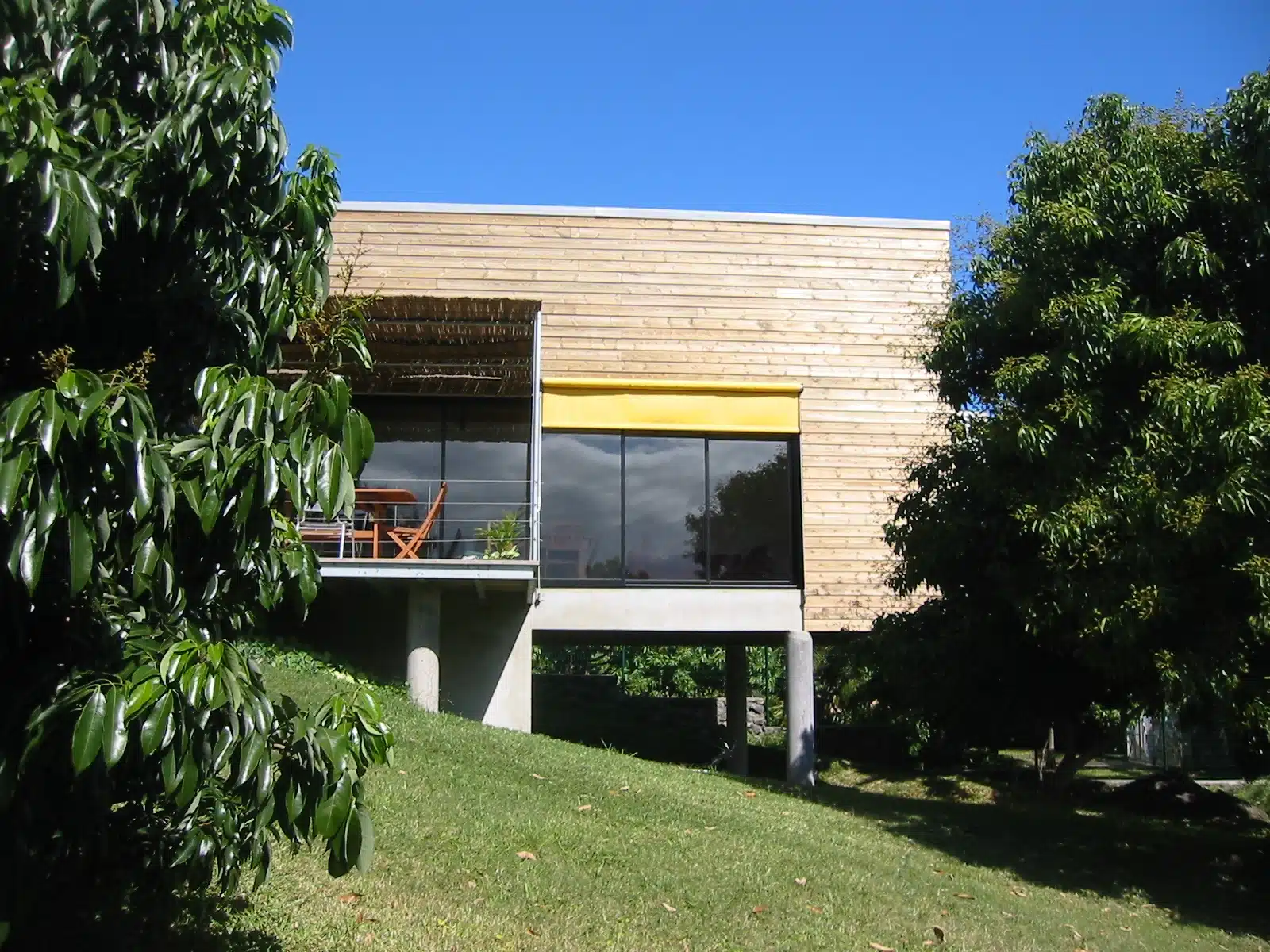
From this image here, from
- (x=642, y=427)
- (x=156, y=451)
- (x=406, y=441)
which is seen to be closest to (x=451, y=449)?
(x=406, y=441)

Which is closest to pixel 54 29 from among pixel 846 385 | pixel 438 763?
pixel 438 763

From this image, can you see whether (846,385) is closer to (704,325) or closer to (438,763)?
(704,325)

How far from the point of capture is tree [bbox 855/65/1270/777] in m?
9.45

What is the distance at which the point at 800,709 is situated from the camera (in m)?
16.5

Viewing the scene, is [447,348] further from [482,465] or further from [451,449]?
[482,465]

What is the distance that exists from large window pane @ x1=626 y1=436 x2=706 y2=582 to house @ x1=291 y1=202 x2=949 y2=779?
0.11ft

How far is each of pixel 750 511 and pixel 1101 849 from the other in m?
6.20

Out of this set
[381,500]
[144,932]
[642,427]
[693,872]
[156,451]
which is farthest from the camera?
[642,427]

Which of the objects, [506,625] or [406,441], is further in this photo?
[406,441]

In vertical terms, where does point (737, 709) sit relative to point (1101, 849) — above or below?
above

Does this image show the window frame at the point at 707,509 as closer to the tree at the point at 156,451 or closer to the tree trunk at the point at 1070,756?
the tree trunk at the point at 1070,756

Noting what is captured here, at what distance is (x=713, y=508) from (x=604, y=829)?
7896 millimetres

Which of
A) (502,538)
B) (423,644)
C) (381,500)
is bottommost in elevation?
(423,644)

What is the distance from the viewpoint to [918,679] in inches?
518
